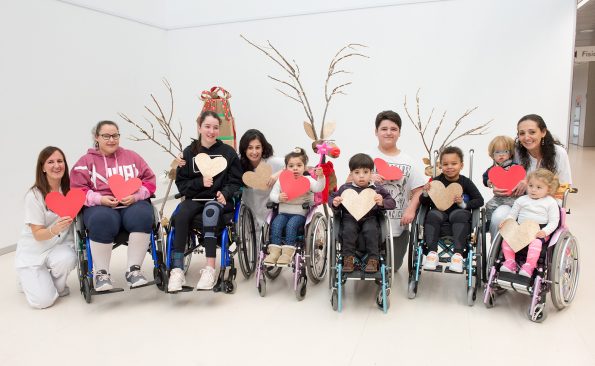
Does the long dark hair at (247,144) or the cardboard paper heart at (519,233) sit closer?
the cardboard paper heart at (519,233)

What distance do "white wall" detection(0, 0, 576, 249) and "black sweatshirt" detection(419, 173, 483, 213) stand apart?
2424mm

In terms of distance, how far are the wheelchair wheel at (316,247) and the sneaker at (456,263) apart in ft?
2.42

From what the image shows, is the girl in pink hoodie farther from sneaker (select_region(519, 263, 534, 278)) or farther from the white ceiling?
the white ceiling

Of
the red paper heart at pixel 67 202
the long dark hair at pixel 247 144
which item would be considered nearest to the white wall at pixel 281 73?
the red paper heart at pixel 67 202

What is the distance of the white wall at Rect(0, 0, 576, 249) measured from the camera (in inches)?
152

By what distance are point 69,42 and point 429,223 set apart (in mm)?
3745

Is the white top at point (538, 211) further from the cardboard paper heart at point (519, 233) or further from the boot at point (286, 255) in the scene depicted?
the boot at point (286, 255)

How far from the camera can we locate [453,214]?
2.50 meters

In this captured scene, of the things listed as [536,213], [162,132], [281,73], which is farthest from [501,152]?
[162,132]

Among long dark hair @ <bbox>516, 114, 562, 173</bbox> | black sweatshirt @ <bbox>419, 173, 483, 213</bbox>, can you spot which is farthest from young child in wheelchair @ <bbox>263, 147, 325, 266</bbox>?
long dark hair @ <bbox>516, 114, 562, 173</bbox>

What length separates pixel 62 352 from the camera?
2.07 meters

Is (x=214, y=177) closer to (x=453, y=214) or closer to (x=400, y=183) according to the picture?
(x=400, y=183)

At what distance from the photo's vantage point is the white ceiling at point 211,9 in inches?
194

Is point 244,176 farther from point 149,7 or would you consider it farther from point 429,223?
point 149,7
